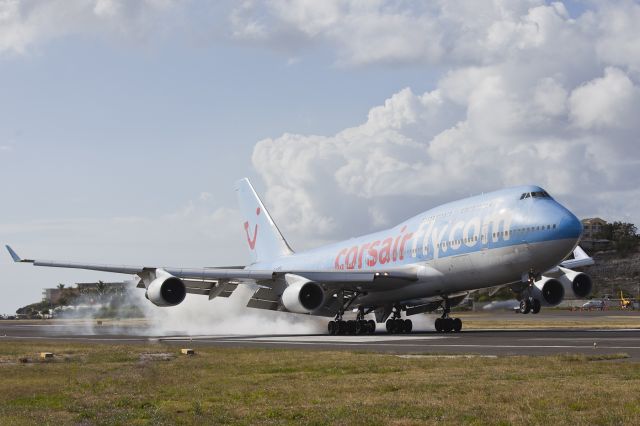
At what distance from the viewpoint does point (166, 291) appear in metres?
43.8

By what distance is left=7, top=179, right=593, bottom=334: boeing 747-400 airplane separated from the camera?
123 feet

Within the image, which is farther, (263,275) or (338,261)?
(338,261)

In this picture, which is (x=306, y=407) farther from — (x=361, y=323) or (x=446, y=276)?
(x=361, y=323)

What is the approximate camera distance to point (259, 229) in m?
61.3

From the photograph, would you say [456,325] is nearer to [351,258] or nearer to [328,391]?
[351,258]

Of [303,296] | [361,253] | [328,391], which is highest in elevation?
[361,253]

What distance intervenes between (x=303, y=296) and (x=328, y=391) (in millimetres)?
25603

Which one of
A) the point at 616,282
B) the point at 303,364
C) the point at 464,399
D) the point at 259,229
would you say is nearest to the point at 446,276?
the point at 303,364

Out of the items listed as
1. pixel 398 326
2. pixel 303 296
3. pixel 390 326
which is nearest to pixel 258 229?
pixel 390 326

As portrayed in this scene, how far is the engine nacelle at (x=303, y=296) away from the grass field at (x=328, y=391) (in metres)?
16.0

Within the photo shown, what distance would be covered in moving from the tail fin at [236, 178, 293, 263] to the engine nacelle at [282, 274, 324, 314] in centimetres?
1558

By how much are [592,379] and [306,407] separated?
20.7 ft

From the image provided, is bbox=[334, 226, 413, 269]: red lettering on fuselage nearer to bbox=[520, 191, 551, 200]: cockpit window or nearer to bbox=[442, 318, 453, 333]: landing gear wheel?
bbox=[442, 318, 453, 333]: landing gear wheel

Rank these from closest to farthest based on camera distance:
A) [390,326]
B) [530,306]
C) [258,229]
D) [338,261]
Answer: [530,306] < [390,326] < [338,261] < [258,229]
